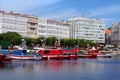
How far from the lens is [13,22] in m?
154

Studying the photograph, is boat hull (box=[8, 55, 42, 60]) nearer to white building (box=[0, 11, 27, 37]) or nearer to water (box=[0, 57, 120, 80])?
water (box=[0, 57, 120, 80])

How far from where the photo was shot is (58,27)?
185m

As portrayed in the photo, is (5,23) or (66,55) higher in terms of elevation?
(5,23)

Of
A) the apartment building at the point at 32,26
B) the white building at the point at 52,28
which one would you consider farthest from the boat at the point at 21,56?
the white building at the point at 52,28

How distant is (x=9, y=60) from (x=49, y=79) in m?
27.7

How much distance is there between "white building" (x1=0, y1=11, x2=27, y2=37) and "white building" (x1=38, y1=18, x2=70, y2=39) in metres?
11.9

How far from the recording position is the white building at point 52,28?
171 meters

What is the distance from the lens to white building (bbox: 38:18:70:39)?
17138cm

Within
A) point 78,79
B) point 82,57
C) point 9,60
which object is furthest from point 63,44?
point 78,79

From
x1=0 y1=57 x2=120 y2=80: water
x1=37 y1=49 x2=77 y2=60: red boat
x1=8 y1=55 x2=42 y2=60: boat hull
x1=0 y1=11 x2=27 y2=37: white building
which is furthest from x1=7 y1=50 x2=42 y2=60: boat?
x1=0 y1=11 x2=27 y2=37: white building

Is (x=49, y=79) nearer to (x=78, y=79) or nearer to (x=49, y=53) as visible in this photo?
(x=78, y=79)

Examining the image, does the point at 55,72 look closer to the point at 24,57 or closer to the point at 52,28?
the point at 24,57

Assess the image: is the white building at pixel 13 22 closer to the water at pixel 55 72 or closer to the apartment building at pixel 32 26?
the apartment building at pixel 32 26

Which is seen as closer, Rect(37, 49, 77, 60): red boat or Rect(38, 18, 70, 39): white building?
Rect(37, 49, 77, 60): red boat
